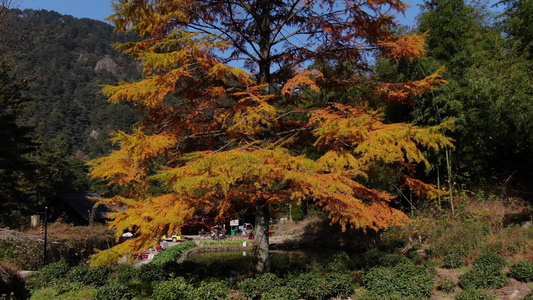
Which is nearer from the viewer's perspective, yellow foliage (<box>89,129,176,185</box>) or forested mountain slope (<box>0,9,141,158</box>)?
yellow foliage (<box>89,129,176,185</box>)

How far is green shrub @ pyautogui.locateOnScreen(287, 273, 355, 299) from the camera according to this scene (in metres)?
5.94

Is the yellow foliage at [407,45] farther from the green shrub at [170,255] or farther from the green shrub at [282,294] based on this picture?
the green shrub at [170,255]

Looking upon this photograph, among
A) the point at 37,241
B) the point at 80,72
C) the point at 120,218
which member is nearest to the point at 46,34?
the point at 37,241

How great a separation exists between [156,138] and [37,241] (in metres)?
8.66

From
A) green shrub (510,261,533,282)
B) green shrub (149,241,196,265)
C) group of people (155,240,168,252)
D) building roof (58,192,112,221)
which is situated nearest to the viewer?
green shrub (510,261,533,282)

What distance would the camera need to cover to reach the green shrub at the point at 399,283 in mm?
5965

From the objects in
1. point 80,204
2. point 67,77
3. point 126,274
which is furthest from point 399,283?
point 67,77

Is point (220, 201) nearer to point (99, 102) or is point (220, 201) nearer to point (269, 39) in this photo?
point (269, 39)

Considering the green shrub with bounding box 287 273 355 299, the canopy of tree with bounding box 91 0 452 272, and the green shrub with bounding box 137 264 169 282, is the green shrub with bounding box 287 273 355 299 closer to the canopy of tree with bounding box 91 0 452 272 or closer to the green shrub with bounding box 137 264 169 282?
the canopy of tree with bounding box 91 0 452 272

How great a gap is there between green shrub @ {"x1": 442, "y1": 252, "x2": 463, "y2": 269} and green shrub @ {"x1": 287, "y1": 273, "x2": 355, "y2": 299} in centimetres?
324

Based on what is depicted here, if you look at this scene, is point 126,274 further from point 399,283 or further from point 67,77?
point 67,77

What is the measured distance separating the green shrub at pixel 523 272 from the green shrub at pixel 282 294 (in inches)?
173

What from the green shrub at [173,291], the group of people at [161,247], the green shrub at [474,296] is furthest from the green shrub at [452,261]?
the group of people at [161,247]

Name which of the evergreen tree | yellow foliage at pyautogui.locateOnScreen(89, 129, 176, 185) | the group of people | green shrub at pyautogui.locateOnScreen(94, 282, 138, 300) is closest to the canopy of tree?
yellow foliage at pyautogui.locateOnScreen(89, 129, 176, 185)
